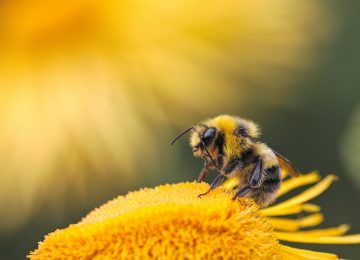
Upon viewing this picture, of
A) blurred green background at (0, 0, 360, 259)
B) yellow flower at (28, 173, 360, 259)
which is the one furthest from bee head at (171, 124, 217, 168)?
blurred green background at (0, 0, 360, 259)

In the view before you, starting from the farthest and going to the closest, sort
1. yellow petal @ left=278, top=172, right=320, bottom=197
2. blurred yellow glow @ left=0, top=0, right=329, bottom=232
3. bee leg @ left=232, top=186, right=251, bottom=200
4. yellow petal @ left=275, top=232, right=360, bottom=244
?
blurred yellow glow @ left=0, top=0, right=329, bottom=232 → yellow petal @ left=278, top=172, right=320, bottom=197 → yellow petal @ left=275, top=232, right=360, bottom=244 → bee leg @ left=232, top=186, right=251, bottom=200

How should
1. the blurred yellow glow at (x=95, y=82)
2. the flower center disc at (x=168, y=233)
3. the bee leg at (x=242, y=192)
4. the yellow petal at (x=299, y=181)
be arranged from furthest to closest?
the blurred yellow glow at (x=95, y=82), the yellow petal at (x=299, y=181), the bee leg at (x=242, y=192), the flower center disc at (x=168, y=233)

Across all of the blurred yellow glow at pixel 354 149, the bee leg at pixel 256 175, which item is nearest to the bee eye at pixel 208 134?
the bee leg at pixel 256 175

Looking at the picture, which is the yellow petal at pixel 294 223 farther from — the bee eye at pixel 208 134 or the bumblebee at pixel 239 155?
the bee eye at pixel 208 134

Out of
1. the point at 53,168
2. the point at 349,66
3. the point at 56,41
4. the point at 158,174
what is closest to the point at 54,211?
the point at 53,168

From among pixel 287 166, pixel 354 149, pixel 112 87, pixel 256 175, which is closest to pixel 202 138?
pixel 256 175

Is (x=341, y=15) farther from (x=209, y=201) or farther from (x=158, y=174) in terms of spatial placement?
(x=209, y=201)

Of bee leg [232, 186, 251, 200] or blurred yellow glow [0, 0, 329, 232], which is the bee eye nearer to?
bee leg [232, 186, 251, 200]
